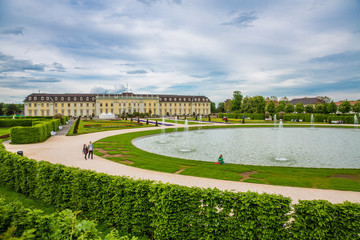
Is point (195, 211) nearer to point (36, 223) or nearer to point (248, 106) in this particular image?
point (36, 223)

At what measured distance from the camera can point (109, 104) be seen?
99812 mm

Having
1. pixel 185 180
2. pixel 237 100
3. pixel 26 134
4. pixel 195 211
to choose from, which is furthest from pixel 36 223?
pixel 237 100

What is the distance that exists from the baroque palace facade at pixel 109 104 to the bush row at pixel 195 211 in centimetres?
8759

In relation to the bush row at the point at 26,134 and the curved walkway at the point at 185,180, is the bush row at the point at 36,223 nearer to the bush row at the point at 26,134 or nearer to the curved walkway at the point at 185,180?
the curved walkway at the point at 185,180

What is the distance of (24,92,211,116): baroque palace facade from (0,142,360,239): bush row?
87592mm

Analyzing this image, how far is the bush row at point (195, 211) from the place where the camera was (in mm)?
5121

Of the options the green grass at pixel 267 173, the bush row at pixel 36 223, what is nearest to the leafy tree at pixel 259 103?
the green grass at pixel 267 173

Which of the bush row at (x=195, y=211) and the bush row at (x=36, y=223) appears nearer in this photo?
the bush row at (x=36, y=223)

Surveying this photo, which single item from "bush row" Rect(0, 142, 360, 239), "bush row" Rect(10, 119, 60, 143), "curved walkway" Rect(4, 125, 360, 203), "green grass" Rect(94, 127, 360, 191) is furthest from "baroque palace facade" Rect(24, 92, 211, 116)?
"bush row" Rect(0, 142, 360, 239)

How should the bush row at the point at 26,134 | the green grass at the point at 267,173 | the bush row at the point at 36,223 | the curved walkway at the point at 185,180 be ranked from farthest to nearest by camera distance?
the bush row at the point at 26,134 < the green grass at the point at 267,173 < the curved walkway at the point at 185,180 < the bush row at the point at 36,223

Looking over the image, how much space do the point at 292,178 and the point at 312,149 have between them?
10.7m

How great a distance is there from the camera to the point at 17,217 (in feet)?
14.3

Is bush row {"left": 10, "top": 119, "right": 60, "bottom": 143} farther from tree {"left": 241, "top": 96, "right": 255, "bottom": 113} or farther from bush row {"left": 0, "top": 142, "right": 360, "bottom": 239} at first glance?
tree {"left": 241, "top": 96, "right": 255, "bottom": 113}

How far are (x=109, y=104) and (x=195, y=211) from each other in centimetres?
10004
